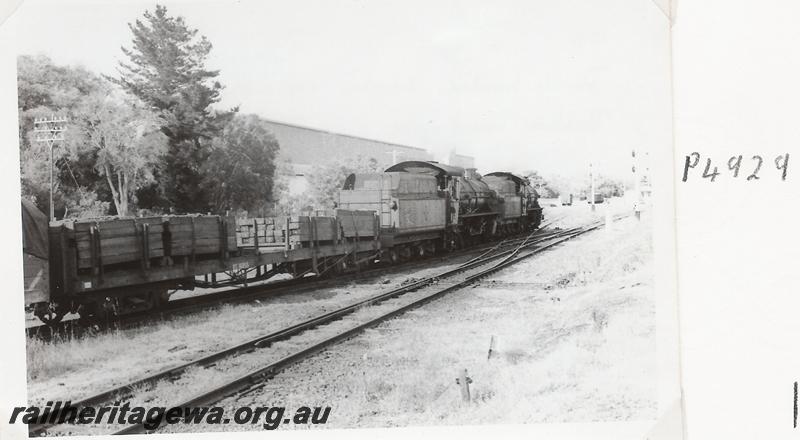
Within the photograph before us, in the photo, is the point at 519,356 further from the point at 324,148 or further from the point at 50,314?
the point at 50,314

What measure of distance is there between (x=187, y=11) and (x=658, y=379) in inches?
168

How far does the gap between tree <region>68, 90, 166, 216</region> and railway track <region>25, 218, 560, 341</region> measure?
0.87 metres

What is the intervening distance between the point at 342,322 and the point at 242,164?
1341 mm

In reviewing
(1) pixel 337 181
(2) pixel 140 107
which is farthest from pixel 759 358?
(2) pixel 140 107

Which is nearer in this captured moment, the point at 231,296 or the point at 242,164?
the point at 242,164

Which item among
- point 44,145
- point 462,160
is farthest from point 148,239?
point 462,160

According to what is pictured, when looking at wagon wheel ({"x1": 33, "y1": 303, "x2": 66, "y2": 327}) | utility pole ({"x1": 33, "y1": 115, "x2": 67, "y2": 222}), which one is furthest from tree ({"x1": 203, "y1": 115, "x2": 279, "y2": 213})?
wagon wheel ({"x1": 33, "y1": 303, "x2": 66, "y2": 327})

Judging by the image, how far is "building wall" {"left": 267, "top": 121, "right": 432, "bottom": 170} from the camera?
4041 mm

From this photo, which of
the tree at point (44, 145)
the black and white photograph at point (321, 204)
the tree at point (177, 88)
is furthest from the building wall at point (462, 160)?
the tree at point (44, 145)

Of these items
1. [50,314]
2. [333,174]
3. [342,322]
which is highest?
[333,174]

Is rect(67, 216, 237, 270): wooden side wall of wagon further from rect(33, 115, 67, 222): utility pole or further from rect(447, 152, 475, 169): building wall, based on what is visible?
rect(447, 152, 475, 169): building wall

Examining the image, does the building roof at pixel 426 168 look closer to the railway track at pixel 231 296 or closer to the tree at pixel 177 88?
the railway track at pixel 231 296

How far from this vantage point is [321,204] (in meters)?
4.68

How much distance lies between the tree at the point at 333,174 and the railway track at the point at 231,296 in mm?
774
